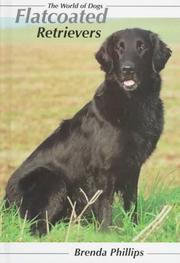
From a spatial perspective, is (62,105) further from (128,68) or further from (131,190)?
(131,190)

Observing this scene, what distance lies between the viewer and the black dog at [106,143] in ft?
20.3

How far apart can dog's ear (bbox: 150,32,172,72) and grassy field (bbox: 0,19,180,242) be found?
38 mm

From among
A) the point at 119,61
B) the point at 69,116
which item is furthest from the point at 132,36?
the point at 69,116

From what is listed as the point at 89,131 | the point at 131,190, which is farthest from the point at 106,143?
the point at 131,190

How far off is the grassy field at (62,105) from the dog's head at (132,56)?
5 cm

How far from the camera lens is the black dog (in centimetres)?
620

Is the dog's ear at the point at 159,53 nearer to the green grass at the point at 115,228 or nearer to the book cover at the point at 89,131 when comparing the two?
the book cover at the point at 89,131

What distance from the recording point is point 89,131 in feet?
20.6

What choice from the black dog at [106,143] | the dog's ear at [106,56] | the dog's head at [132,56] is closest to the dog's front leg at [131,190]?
the black dog at [106,143]

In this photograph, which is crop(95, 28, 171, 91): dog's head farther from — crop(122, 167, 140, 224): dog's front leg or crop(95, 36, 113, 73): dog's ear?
crop(122, 167, 140, 224): dog's front leg

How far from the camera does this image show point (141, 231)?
620 centimetres
